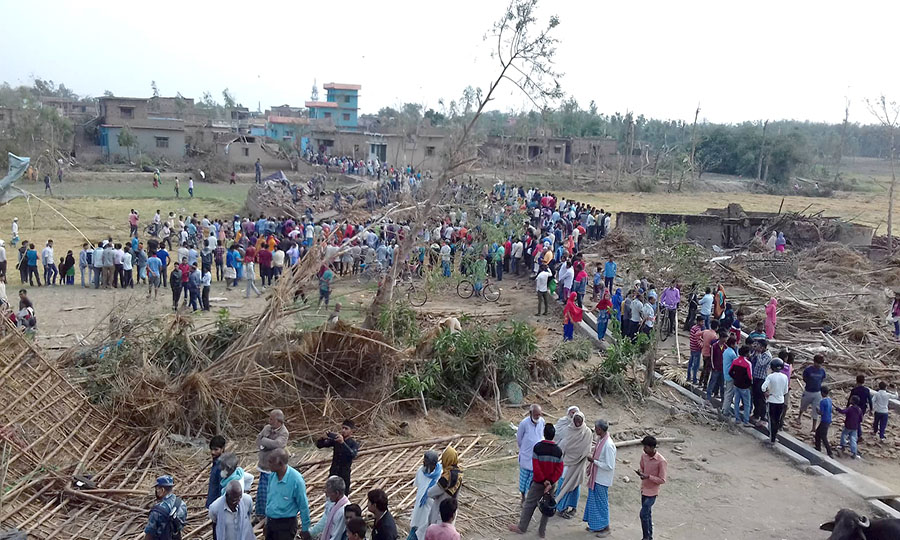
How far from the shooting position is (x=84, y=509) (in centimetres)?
675

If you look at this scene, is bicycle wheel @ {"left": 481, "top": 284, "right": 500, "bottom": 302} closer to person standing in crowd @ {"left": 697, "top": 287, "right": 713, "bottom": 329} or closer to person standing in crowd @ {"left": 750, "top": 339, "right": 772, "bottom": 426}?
person standing in crowd @ {"left": 697, "top": 287, "right": 713, "bottom": 329}

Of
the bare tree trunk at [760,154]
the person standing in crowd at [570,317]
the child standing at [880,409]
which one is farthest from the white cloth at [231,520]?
the bare tree trunk at [760,154]

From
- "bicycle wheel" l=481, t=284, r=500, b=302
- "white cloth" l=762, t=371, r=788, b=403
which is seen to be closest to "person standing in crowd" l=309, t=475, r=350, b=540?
"white cloth" l=762, t=371, r=788, b=403

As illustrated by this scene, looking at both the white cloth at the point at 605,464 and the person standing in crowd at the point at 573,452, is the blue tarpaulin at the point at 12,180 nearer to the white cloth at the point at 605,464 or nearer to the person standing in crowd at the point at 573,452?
the person standing in crowd at the point at 573,452

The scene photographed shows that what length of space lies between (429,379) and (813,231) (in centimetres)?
1803

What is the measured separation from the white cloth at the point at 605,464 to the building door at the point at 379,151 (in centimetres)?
4367

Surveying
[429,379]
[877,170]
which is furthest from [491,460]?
[877,170]

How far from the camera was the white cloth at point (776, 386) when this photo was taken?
28.9ft

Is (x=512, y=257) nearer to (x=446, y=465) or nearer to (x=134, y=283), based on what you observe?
(x=134, y=283)

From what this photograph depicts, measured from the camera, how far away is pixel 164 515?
5.19 m

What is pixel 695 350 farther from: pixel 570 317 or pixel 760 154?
pixel 760 154

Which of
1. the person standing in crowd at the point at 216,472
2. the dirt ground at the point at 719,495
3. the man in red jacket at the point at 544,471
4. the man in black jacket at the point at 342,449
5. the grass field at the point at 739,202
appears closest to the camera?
the person standing in crowd at the point at 216,472

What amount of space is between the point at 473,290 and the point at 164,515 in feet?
41.7

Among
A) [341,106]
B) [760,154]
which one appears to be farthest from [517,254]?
[341,106]
